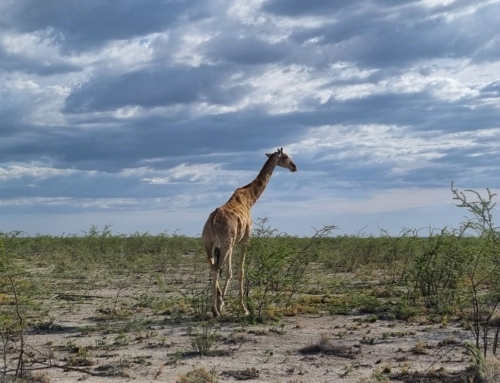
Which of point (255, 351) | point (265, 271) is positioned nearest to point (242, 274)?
point (265, 271)

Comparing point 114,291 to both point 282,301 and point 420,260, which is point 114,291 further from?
point 420,260

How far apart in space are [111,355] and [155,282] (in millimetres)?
8399

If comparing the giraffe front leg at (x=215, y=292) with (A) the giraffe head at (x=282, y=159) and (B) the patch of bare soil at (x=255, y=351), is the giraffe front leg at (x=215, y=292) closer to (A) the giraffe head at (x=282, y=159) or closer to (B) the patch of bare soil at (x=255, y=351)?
(B) the patch of bare soil at (x=255, y=351)

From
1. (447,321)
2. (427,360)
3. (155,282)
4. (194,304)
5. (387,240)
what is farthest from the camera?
Result: (387,240)

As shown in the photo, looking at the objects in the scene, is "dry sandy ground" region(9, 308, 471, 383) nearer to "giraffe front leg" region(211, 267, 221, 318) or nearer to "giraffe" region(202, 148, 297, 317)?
"giraffe front leg" region(211, 267, 221, 318)

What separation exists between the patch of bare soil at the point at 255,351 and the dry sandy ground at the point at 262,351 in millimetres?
13

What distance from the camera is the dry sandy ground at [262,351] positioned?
26.2 feet

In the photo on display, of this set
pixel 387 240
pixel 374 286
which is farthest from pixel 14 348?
pixel 387 240

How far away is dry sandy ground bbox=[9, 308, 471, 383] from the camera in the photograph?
315 inches

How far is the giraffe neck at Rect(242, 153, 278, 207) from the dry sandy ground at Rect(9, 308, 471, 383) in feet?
9.78

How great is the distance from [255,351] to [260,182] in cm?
516

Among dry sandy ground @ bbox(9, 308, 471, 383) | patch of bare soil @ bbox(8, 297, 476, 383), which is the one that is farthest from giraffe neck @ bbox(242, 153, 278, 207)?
dry sandy ground @ bbox(9, 308, 471, 383)

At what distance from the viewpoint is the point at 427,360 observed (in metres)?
8.70

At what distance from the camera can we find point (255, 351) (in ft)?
30.1
